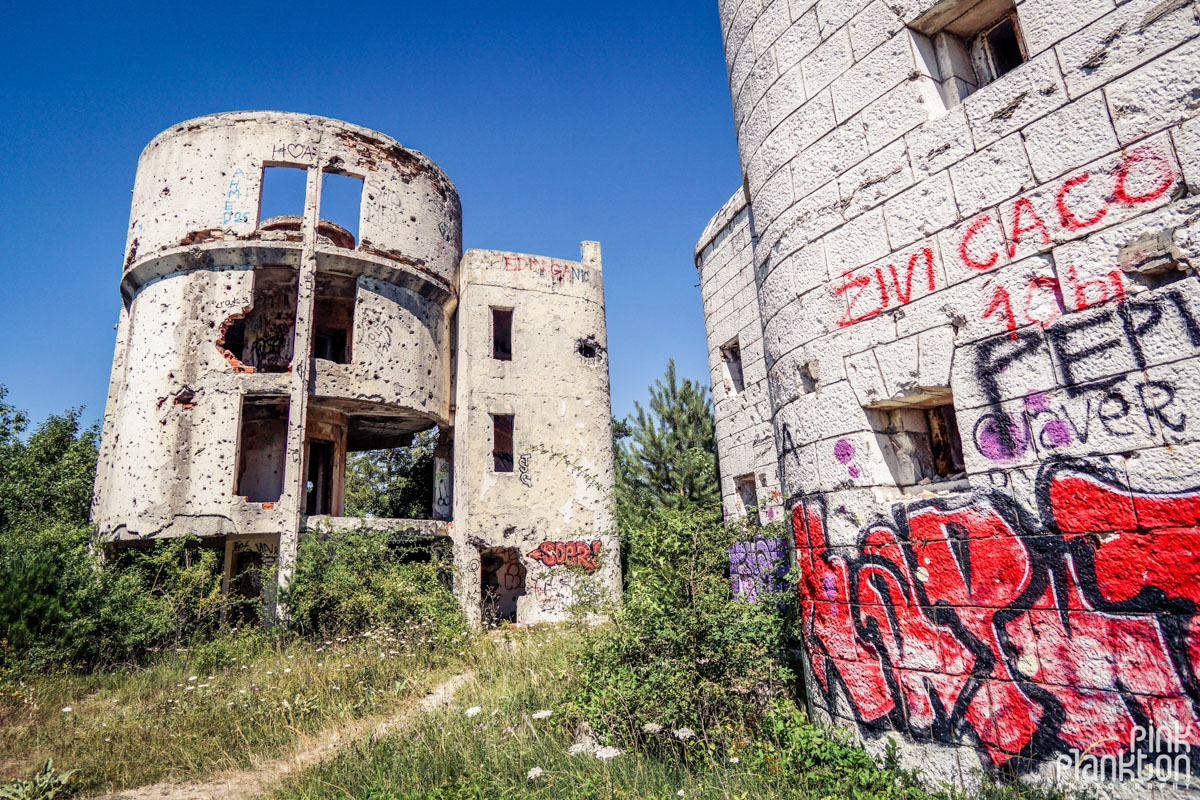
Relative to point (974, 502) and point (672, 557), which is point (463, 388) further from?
point (974, 502)

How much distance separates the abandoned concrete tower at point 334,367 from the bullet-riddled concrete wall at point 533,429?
0.15ft

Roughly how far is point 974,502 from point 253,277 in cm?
1245

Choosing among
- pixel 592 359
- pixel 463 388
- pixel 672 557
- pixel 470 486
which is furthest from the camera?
pixel 592 359

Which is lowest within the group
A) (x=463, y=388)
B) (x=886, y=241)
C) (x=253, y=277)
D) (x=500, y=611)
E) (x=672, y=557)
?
(x=500, y=611)

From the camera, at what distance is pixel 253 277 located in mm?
11938

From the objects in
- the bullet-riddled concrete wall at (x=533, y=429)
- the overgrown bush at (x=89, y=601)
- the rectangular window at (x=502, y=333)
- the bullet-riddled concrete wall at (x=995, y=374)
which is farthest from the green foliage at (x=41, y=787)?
the rectangular window at (x=502, y=333)

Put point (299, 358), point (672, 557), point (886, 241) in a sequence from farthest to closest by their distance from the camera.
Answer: point (299, 358), point (672, 557), point (886, 241)

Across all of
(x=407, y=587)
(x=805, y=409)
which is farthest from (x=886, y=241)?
(x=407, y=587)

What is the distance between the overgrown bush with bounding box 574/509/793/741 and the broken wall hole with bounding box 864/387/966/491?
3.94ft

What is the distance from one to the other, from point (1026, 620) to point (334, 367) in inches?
452

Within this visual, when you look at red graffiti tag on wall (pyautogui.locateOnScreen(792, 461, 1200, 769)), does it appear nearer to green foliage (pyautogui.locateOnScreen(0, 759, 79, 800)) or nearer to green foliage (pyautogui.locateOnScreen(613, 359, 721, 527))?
green foliage (pyautogui.locateOnScreen(0, 759, 79, 800))

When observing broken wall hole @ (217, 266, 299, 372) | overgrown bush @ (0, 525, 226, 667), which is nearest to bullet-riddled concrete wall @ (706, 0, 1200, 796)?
overgrown bush @ (0, 525, 226, 667)

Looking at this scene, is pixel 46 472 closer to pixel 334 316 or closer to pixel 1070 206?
pixel 334 316

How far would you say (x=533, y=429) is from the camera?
13.9 metres
